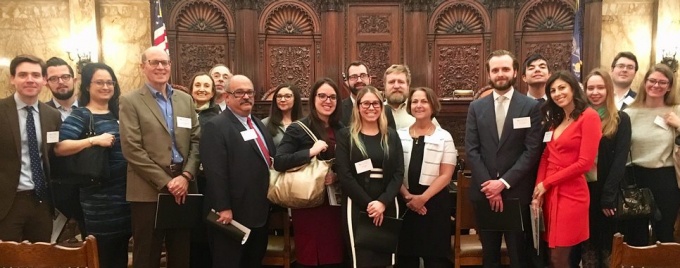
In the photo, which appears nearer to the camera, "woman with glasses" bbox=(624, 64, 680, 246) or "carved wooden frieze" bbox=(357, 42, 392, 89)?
"woman with glasses" bbox=(624, 64, 680, 246)

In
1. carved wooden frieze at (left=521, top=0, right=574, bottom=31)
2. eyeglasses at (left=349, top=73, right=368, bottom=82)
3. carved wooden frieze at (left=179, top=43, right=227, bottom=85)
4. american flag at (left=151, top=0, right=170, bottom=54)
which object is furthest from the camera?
carved wooden frieze at (left=179, top=43, right=227, bottom=85)

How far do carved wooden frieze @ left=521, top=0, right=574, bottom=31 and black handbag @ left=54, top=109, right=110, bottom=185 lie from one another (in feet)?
21.1

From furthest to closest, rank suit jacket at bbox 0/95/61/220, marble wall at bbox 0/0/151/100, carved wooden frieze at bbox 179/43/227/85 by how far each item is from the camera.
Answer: carved wooden frieze at bbox 179/43/227/85 → marble wall at bbox 0/0/151/100 → suit jacket at bbox 0/95/61/220

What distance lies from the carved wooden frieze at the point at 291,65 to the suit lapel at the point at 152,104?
486 centimetres

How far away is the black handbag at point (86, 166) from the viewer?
2.78m

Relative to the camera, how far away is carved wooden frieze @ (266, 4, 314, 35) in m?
7.65

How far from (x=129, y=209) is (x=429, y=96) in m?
1.94

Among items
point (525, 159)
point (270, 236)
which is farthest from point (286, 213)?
point (525, 159)

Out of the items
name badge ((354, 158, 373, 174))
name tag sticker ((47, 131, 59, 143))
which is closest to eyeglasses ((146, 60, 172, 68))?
name tag sticker ((47, 131, 59, 143))

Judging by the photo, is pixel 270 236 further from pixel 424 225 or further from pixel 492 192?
pixel 492 192

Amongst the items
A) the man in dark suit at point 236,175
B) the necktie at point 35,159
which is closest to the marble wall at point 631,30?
the man in dark suit at point 236,175

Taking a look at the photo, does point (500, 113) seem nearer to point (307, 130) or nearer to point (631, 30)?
point (307, 130)

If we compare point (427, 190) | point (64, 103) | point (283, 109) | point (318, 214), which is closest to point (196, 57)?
point (64, 103)

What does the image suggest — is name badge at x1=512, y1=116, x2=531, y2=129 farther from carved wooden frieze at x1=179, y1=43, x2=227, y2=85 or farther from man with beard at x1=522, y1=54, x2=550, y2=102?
carved wooden frieze at x1=179, y1=43, x2=227, y2=85
